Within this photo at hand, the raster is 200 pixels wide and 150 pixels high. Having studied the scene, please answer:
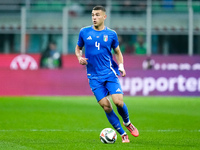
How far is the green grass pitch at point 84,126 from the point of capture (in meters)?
8.16

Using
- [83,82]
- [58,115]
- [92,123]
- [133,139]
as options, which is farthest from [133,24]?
[133,139]

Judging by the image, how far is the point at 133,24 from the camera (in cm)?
2500

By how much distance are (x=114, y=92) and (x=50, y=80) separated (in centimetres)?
1276

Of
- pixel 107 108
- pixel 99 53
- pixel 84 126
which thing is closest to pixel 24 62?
pixel 84 126

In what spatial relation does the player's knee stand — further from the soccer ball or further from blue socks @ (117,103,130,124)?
the soccer ball

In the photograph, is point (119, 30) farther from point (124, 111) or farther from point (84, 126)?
point (124, 111)

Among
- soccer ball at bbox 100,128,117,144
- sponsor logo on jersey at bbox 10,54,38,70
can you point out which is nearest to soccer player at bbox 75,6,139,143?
soccer ball at bbox 100,128,117,144

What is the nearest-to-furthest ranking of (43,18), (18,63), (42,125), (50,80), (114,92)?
(114,92), (42,125), (50,80), (18,63), (43,18)

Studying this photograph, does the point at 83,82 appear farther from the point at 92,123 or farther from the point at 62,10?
the point at 92,123

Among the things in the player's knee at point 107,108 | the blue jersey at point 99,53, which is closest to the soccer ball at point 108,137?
the player's knee at point 107,108

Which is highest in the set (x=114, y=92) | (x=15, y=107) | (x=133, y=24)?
(x=133, y=24)

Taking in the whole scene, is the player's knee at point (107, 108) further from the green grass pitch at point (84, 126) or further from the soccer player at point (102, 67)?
the green grass pitch at point (84, 126)

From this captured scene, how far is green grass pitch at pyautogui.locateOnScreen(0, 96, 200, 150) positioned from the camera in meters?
8.16

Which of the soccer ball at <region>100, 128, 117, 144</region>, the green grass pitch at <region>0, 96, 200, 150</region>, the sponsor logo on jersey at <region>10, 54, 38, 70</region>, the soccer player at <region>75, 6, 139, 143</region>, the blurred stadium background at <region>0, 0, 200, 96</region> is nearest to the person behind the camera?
the green grass pitch at <region>0, 96, 200, 150</region>
